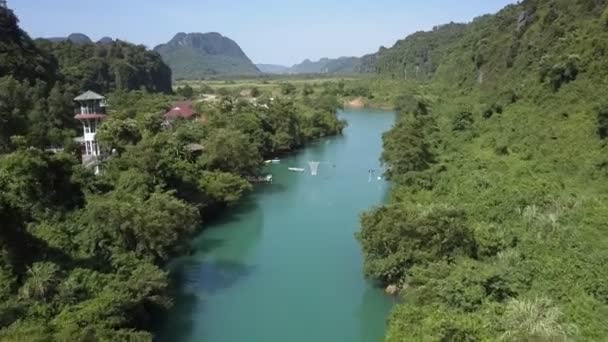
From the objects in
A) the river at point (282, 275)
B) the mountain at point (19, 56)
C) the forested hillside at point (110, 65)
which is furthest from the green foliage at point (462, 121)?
the forested hillside at point (110, 65)

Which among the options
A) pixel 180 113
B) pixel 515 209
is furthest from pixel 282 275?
pixel 180 113

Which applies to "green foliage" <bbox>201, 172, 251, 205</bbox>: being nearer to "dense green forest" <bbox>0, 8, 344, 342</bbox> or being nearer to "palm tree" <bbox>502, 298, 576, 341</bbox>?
"dense green forest" <bbox>0, 8, 344, 342</bbox>

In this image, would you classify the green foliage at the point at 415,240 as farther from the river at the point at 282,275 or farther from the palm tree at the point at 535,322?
the palm tree at the point at 535,322

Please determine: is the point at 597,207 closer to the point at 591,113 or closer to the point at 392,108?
the point at 591,113

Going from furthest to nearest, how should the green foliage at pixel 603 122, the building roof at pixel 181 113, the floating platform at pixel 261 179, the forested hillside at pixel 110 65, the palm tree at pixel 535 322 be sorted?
the forested hillside at pixel 110 65 → the building roof at pixel 181 113 → the floating platform at pixel 261 179 → the green foliage at pixel 603 122 → the palm tree at pixel 535 322

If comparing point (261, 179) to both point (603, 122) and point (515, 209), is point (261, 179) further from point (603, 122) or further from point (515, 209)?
point (603, 122)

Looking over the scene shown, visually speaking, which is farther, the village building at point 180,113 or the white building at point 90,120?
the village building at point 180,113

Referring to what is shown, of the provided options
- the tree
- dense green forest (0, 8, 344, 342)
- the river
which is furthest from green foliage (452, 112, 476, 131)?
the tree
